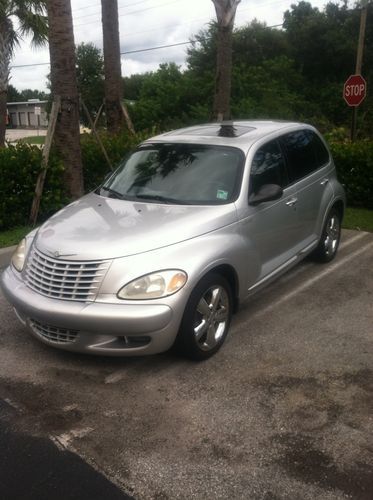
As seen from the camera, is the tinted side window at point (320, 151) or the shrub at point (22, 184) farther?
the shrub at point (22, 184)

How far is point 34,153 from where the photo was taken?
8.03 meters

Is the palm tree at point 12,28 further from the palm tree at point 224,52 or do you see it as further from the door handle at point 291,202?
the door handle at point 291,202

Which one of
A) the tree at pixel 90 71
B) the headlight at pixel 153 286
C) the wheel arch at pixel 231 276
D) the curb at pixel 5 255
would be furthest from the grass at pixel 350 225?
the tree at pixel 90 71

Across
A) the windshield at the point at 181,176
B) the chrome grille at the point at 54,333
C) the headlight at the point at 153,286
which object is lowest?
the chrome grille at the point at 54,333

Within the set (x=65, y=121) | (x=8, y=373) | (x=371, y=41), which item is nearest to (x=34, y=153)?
(x=65, y=121)

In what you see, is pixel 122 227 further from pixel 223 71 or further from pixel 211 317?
pixel 223 71

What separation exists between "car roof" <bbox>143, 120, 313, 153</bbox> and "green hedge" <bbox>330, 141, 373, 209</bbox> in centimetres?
375

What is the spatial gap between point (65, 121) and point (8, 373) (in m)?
5.34

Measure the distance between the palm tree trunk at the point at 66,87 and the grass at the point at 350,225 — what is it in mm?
1164

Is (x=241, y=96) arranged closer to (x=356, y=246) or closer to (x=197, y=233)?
(x=356, y=246)

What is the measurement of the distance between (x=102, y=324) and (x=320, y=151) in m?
3.77

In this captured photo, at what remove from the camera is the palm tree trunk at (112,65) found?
39.7 feet

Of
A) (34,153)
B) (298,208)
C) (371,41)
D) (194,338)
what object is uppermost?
(371,41)

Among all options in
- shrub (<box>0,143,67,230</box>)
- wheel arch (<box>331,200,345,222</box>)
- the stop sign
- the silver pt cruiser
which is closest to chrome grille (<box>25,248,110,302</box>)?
the silver pt cruiser
